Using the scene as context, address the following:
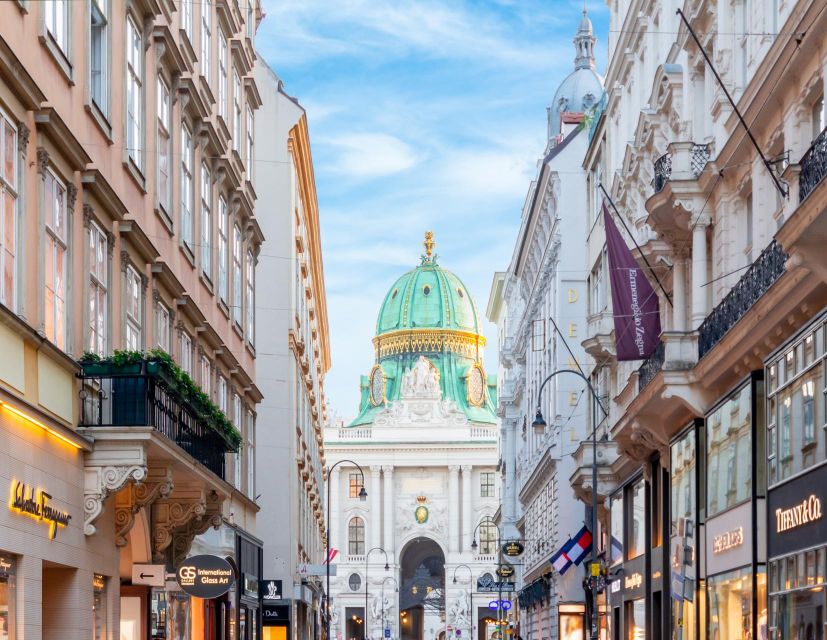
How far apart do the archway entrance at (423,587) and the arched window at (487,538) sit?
21.7ft

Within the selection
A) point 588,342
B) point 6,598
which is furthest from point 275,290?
point 6,598

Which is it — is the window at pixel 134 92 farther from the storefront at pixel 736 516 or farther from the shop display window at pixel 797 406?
the storefront at pixel 736 516

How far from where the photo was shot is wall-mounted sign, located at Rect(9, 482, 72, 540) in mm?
17519

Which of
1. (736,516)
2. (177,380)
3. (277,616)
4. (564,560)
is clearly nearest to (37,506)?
(177,380)

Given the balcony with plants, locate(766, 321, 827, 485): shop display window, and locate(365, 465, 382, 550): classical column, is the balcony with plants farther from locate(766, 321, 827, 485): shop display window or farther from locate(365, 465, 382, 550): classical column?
locate(365, 465, 382, 550): classical column

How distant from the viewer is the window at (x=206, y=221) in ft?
105

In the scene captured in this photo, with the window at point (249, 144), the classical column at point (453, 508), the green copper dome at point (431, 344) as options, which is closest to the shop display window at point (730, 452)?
the window at point (249, 144)

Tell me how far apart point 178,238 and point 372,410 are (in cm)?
13131

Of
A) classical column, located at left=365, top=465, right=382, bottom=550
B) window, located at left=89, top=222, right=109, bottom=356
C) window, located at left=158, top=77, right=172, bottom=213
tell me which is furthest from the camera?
classical column, located at left=365, top=465, right=382, bottom=550

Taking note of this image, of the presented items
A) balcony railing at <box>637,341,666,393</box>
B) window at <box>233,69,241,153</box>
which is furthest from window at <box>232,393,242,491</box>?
balcony railing at <box>637,341,666,393</box>

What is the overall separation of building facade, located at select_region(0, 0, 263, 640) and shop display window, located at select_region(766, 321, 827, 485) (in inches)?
331

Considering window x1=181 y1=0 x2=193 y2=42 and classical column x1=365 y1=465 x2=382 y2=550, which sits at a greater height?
window x1=181 y1=0 x2=193 y2=42

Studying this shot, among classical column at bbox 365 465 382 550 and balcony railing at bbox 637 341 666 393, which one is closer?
balcony railing at bbox 637 341 666 393

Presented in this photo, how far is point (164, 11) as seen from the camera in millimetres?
26734
